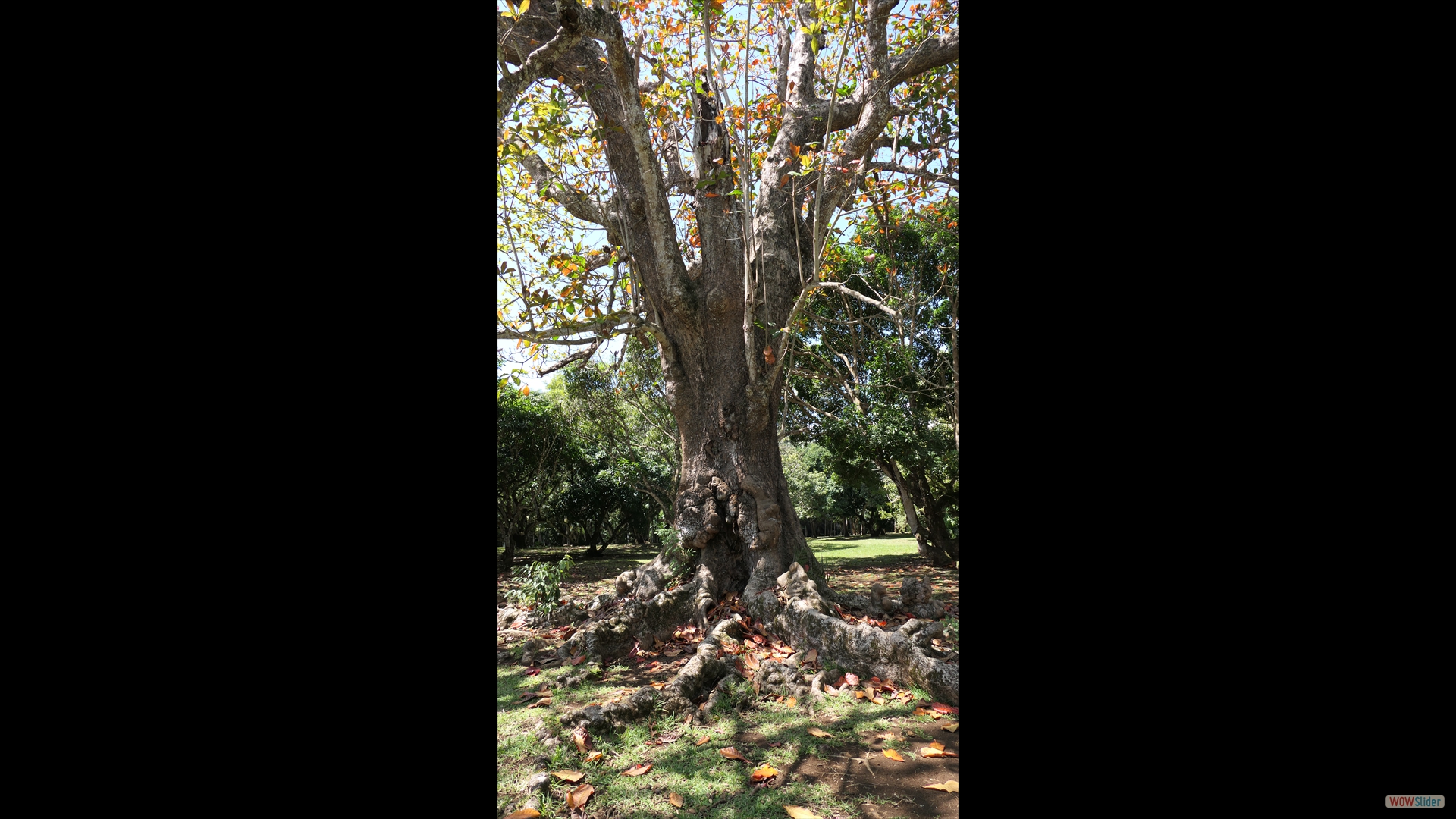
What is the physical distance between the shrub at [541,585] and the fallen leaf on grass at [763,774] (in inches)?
120

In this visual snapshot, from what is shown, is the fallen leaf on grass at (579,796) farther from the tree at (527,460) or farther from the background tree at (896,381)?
the tree at (527,460)

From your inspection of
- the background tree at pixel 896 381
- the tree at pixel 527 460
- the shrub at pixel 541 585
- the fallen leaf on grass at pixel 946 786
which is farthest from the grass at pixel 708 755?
the tree at pixel 527 460

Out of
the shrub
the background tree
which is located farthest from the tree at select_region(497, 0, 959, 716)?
the background tree

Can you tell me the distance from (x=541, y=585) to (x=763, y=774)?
3.17 m

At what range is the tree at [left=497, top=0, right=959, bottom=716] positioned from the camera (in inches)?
176

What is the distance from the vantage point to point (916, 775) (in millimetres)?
2502

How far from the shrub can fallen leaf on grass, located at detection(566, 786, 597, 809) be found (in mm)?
2916

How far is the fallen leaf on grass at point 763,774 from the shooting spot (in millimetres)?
2492

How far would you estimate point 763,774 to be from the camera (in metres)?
2.51
